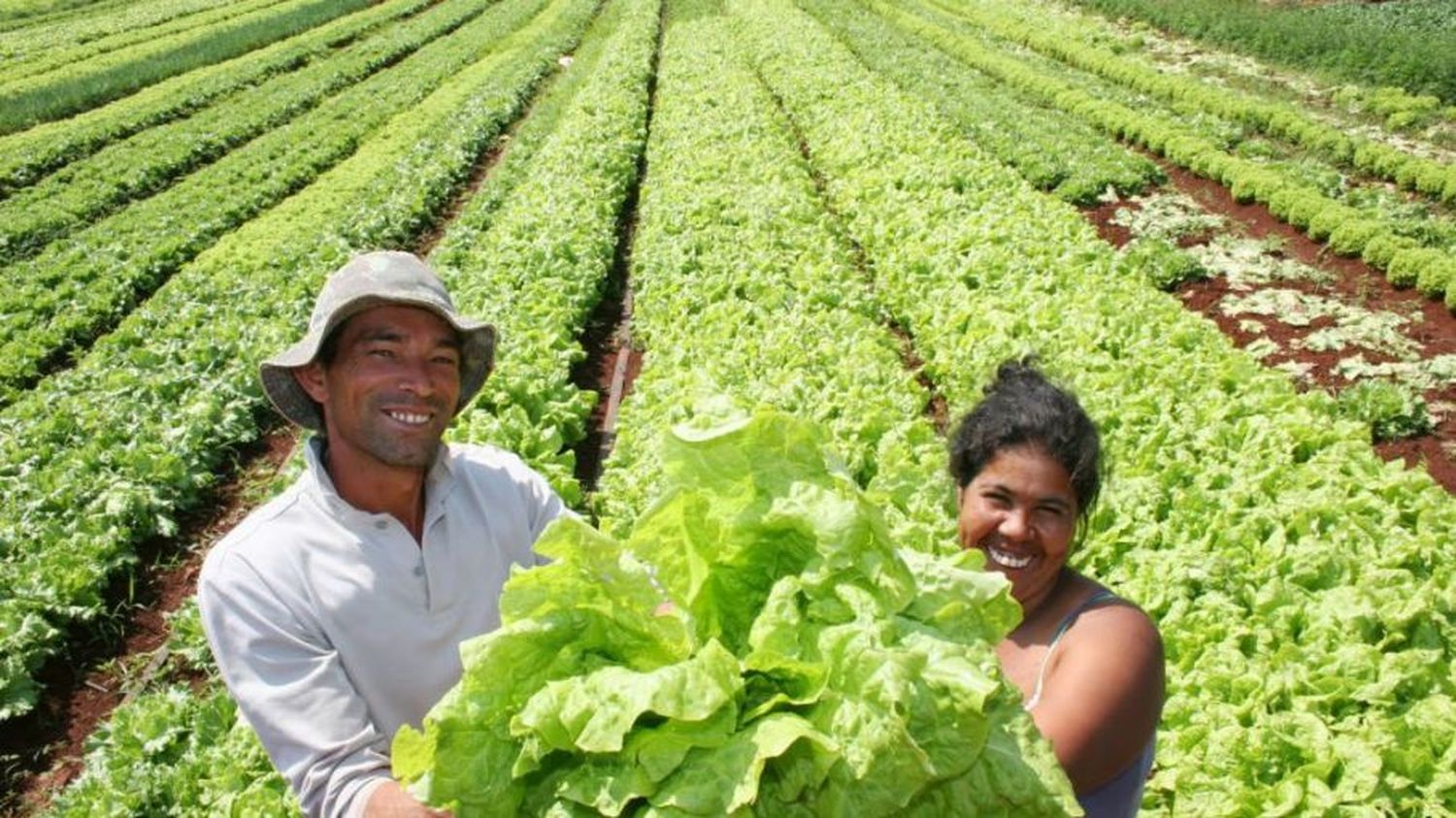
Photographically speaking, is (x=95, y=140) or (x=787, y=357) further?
(x=95, y=140)

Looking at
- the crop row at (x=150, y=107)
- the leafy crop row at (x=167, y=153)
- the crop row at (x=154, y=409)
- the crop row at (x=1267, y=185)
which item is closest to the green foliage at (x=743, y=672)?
the crop row at (x=154, y=409)

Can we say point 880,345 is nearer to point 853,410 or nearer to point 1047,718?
point 853,410

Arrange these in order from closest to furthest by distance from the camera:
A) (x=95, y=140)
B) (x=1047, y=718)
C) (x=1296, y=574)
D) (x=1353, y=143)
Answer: (x=1047, y=718), (x=1296, y=574), (x=1353, y=143), (x=95, y=140)

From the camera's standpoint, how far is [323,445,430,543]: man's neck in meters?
3.00

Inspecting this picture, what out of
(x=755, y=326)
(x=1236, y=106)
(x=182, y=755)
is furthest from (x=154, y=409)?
(x=1236, y=106)

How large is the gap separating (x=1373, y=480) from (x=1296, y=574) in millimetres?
1361

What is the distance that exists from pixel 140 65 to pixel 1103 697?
40065 millimetres

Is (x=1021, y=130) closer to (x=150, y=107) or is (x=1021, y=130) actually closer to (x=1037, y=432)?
(x=1037, y=432)

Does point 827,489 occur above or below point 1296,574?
above

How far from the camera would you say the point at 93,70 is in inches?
1330

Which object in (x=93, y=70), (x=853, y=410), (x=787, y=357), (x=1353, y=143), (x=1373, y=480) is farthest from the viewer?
(x=93, y=70)

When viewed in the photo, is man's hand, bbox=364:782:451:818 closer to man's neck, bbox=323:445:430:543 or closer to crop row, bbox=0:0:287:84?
man's neck, bbox=323:445:430:543

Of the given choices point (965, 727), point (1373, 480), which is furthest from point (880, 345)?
point (965, 727)

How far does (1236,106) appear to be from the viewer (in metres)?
21.7
